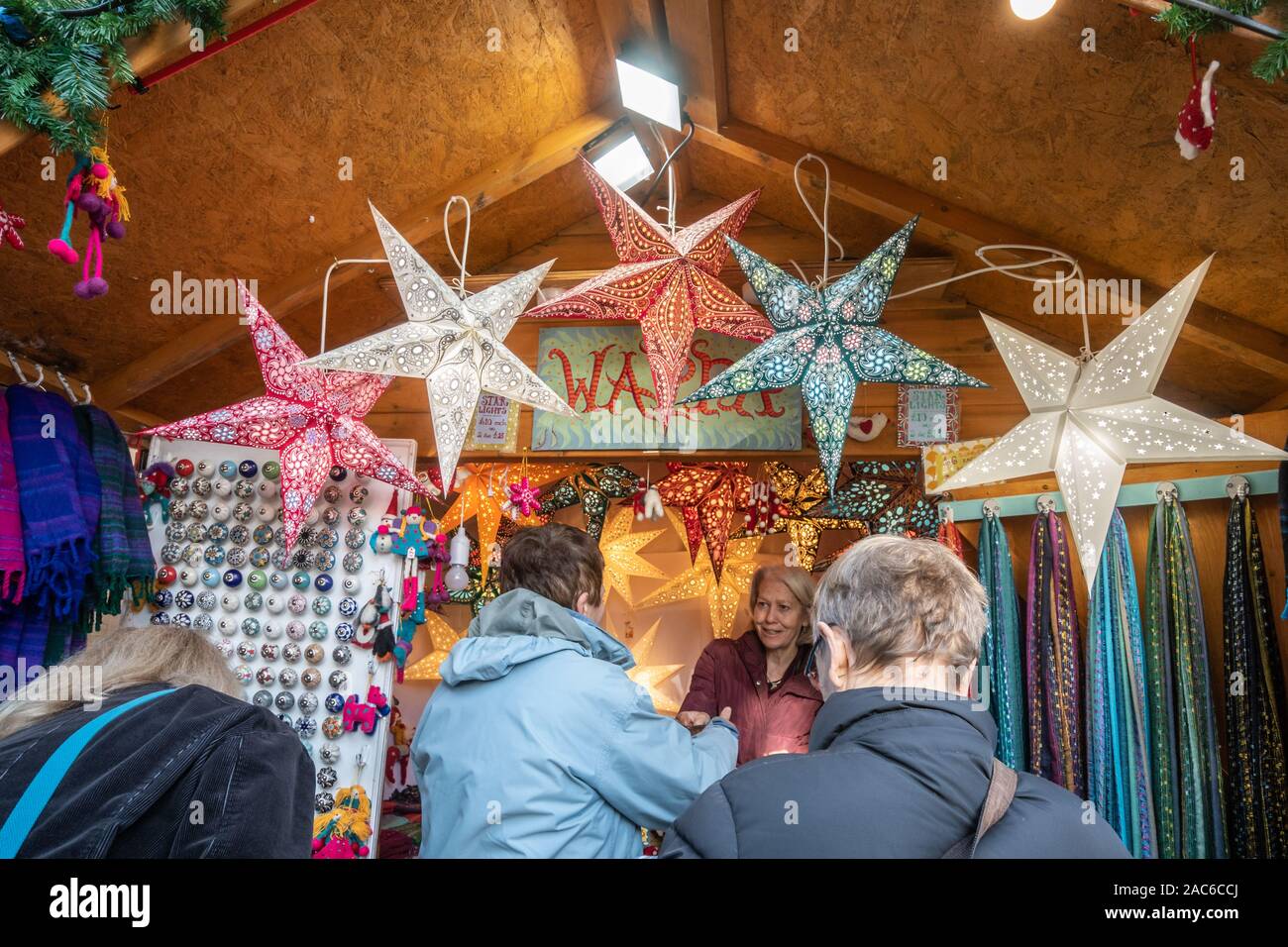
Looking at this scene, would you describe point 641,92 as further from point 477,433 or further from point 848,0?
point 477,433

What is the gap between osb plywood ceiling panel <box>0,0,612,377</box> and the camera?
308 centimetres

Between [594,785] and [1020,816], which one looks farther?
[594,785]

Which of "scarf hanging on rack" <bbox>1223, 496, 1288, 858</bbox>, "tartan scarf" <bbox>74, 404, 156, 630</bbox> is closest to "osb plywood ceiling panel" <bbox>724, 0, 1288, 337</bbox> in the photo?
"scarf hanging on rack" <bbox>1223, 496, 1288, 858</bbox>

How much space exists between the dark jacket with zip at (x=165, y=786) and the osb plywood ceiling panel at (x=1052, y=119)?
8.71 feet

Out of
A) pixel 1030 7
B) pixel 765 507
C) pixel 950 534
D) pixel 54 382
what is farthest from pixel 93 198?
pixel 950 534

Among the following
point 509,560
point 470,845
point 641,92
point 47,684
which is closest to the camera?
point 47,684

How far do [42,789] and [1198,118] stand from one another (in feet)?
8.60

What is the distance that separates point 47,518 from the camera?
295cm

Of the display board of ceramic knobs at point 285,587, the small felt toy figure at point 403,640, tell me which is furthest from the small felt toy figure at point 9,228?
the small felt toy figure at point 403,640

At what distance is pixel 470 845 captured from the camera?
2170mm

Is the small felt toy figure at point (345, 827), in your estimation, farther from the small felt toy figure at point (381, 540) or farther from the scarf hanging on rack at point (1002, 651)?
the scarf hanging on rack at point (1002, 651)

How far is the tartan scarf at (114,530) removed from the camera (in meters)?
3.19
